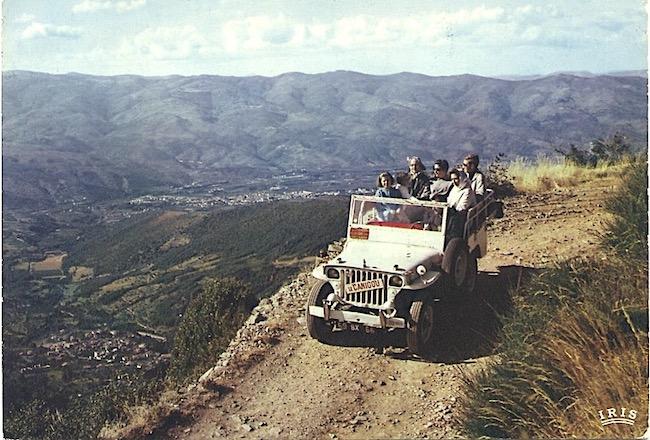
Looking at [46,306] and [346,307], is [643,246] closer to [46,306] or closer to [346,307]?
[346,307]

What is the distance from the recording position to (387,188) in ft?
24.2

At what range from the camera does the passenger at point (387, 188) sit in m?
7.36

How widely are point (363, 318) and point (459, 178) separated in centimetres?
195

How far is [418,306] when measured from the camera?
6.23m

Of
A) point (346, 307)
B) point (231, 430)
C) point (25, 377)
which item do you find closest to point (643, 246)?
point (346, 307)

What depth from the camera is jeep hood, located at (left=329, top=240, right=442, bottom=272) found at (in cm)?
641

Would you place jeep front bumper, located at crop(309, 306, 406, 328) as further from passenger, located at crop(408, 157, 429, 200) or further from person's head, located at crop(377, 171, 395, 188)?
passenger, located at crop(408, 157, 429, 200)

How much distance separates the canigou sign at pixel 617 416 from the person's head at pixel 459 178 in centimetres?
319

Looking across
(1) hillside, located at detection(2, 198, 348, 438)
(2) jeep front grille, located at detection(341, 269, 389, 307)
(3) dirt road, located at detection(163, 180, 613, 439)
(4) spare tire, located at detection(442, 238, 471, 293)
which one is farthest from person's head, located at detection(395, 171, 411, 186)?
(1) hillside, located at detection(2, 198, 348, 438)

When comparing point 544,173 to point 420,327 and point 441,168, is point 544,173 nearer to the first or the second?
point 441,168

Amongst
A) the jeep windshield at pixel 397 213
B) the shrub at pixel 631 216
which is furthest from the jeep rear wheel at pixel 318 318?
the shrub at pixel 631 216

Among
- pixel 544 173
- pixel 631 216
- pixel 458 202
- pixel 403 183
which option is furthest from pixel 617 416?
pixel 544 173

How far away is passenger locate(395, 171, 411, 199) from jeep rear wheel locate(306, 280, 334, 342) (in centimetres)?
137

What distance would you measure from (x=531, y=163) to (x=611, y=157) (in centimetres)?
136
